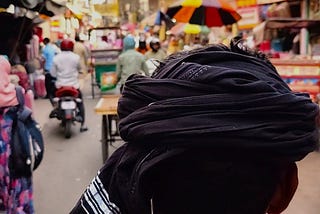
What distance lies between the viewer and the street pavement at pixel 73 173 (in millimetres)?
5142

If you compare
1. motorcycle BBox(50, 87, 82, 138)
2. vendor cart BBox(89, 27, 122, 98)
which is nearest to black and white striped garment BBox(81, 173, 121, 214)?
motorcycle BBox(50, 87, 82, 138)

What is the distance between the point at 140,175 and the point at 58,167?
5999mm

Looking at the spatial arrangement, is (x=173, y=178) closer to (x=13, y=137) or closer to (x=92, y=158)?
(x=13, y=137)

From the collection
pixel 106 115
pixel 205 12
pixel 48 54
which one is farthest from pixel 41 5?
pixel 48 54

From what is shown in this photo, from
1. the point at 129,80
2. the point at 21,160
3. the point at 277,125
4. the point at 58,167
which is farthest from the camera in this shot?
the point at 58,167

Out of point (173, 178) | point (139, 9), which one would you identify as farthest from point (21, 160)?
point (139, 9)


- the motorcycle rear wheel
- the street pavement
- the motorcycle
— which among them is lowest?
the street pavement

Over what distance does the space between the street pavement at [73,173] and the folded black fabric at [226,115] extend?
12.1 ft

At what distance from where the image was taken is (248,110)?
0.99 meters

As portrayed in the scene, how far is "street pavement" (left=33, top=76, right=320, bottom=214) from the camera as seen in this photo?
5142mm

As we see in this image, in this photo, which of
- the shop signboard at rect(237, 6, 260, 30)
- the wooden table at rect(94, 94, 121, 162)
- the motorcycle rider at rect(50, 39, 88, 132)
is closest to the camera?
the wooden table at rect(94, 94, 121, 162)

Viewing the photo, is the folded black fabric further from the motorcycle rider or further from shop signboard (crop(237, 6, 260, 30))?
shop signboard (crop(237, 6, 260, 30))

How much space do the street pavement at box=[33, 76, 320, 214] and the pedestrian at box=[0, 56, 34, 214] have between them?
0.72m

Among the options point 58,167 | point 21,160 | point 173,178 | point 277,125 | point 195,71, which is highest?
point 195,71
